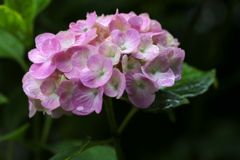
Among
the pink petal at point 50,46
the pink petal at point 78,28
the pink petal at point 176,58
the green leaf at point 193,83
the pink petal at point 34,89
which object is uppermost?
the pink petal at point 78,28

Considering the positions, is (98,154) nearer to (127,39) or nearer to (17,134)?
(17,134)

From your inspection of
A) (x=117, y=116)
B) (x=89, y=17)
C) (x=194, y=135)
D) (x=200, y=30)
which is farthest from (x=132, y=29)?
(x=200, y=30)

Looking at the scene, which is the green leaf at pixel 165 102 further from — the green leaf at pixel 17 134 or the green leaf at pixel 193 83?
the green leaf at pixel 17 134

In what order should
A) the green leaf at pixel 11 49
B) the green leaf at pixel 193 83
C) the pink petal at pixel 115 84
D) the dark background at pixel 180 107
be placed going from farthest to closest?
the dark background at pixel 180 107
the green leaf at pixel 11 49
the green leaf at pixel 193 83
the pink petal at pixel 115 84

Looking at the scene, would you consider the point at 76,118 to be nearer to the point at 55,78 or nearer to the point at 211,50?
the point at 211,50

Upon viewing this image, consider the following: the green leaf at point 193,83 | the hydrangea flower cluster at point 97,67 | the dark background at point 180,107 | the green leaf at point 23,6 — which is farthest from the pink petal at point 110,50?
the dark background at point 180,107

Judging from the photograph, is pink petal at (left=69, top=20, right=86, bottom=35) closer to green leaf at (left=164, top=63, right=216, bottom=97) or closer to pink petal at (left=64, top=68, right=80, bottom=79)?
pink petal at (left=64, top=68, right=80, bottom=79)

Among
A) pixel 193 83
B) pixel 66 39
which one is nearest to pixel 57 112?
pixel 66 39
